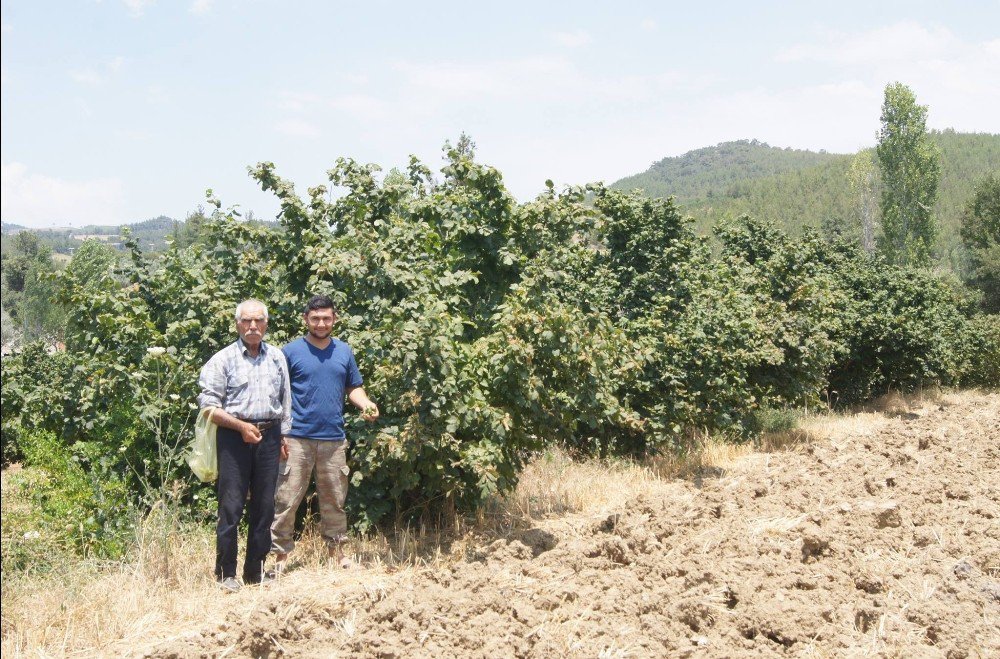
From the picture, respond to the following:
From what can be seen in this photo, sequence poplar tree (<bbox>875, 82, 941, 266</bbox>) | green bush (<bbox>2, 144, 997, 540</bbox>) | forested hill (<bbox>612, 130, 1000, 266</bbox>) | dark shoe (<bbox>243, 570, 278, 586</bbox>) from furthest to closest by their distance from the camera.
Result: 1. forested hill (<bbox>612, 130, 1000, 266</bbox>)
2. poplar tree (<bbox>875, 82, 941, 266</bbox>)
3. green bush (<bbox>2, 144, 997, 540</bbox>)
4. dark shoe (<bbox>243, 570, 278, 586</bbox>)

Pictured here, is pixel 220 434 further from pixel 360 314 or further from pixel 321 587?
pixel 360 314

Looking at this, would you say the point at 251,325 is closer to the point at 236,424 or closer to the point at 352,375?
the point at 236,424

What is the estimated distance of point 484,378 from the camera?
243 inches

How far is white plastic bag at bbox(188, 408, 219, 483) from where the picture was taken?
4939 mm

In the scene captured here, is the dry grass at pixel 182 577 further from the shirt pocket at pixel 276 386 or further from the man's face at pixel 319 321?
the man's face at pixel 319 321

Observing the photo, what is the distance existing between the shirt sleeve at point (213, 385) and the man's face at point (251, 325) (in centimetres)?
23

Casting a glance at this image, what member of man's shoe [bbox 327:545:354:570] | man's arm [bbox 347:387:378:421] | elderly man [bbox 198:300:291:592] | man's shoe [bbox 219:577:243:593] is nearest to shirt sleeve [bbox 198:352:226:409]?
elderly man [bbox 198:300:291:592]

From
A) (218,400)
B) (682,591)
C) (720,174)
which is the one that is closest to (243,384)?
(218,400)

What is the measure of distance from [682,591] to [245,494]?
2.78 m

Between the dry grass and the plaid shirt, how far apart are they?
89 centimetres

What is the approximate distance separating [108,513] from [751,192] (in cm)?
12059

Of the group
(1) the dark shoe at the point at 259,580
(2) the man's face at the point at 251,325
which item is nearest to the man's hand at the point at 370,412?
(2) the man's face at the point at 251,325

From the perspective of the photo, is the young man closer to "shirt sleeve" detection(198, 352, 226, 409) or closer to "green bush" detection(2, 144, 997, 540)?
"green bush" detection(2, 144, 997, 540)

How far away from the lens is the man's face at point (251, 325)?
198 inches
